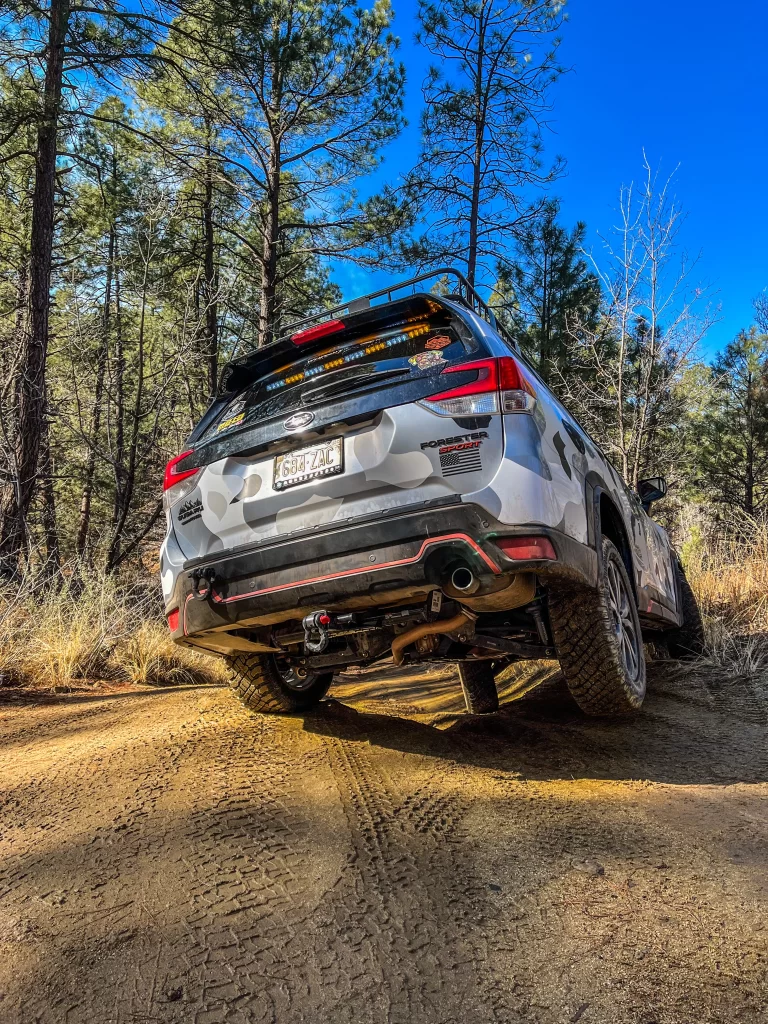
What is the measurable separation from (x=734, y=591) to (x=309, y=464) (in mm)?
5678

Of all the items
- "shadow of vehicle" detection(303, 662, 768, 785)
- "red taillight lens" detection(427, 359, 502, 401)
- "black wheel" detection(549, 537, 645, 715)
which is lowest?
"shadow of vehicle" detection(303, 662, 768, 785)

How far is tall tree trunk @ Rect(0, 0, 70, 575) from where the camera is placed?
7.93 meters

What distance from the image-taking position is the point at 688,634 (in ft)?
18.2

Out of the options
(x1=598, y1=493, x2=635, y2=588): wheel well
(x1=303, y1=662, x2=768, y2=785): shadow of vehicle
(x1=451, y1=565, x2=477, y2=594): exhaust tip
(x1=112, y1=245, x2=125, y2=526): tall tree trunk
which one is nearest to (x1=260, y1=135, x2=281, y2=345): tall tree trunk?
(x1=112, y1=245, x2=125, y2=526): tall tree trunk

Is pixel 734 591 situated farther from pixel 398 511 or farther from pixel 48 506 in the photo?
pixel 48 506

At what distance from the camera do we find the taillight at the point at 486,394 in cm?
244

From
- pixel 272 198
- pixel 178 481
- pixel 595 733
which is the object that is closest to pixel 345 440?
pixel 178 481

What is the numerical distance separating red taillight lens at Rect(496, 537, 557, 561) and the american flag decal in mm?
287

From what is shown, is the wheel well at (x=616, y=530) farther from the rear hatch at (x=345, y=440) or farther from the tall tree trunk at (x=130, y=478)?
the tall tree trunk at (x=130, y=478)

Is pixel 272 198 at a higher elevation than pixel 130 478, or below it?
higher

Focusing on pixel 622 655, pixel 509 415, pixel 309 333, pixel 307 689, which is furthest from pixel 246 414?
pixel 622 655

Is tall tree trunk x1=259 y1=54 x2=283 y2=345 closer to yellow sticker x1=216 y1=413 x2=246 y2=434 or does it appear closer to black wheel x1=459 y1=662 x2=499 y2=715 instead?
yellow sticker x1=216 y1=413 x2=246 y2=434

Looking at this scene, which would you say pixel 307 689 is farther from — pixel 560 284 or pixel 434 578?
pixel 560 284

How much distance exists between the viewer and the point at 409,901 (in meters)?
1.77
